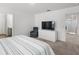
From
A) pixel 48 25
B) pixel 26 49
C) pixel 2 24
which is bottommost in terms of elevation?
pixel 26 49

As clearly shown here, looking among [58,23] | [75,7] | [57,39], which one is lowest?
[57,39]

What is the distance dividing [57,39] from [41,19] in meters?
1.82

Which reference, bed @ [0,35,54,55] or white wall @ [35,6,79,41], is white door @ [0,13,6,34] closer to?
white wall @ [35,6,79,41]

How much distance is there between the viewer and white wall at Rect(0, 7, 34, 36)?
482 cm

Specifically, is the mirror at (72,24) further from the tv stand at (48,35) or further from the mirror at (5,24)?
the mirror at (5,24)

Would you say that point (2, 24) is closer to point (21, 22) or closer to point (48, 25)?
point (21, 22)

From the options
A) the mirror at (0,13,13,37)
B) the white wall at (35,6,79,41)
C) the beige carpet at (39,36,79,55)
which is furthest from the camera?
the mirror at (0,13,13,37)

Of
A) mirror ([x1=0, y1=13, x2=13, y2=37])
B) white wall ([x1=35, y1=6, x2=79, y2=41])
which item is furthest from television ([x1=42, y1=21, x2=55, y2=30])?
mirror ([x1=0, y1=13, x2=13, y2=37])

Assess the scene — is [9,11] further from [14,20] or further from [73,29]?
[73,29]

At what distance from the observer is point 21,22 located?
5.20m

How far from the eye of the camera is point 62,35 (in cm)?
412

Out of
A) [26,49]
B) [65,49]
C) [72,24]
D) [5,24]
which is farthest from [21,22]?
[72,24]
